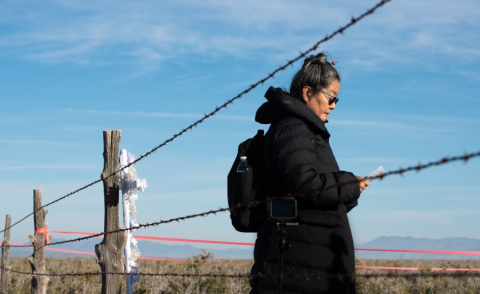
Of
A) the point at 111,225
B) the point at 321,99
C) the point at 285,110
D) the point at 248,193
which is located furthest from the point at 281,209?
the point at 111,225

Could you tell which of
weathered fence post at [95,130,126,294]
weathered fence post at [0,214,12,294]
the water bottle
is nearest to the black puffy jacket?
the water bottle

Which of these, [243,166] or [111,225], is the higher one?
[243,166]

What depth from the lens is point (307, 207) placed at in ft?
11.1

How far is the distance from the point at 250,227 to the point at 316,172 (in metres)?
0.54

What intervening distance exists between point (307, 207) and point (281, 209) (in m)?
0.33

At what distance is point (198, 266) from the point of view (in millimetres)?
12406

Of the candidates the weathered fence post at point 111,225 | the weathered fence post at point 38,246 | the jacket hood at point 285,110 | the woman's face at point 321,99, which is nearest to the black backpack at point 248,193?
the jacket hood at point 285,110

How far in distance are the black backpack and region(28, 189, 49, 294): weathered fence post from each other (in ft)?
15.8

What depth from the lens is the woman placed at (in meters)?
3.30

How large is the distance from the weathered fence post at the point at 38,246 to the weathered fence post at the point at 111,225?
103 inches

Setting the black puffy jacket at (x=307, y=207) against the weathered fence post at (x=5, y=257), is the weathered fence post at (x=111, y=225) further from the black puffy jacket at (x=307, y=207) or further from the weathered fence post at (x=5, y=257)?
the weathered fence post at (x=5, y=257)

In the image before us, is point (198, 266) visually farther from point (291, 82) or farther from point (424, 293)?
point (291, 82)

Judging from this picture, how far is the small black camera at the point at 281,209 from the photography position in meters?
3.06

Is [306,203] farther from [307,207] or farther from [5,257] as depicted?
[5,257]
